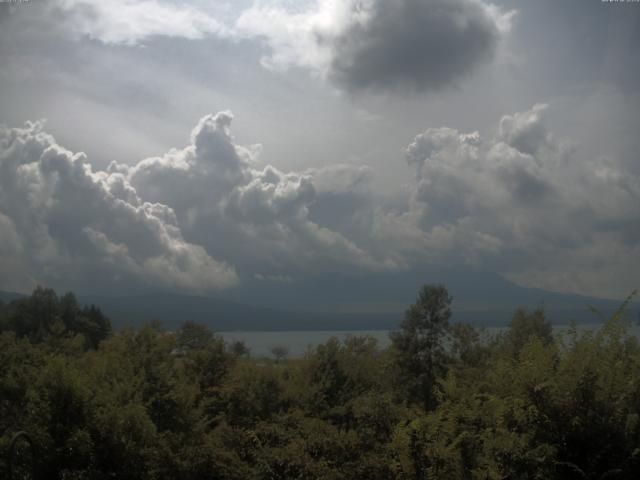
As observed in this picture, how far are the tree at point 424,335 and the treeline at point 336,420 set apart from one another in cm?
1276

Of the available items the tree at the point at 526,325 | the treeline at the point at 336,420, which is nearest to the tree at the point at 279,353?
the treeline at the point at 336,420

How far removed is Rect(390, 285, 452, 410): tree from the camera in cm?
3650

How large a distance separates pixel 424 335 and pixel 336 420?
18.0m

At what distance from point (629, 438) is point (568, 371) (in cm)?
123

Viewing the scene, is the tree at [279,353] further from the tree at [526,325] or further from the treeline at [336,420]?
the tree at [526,325]

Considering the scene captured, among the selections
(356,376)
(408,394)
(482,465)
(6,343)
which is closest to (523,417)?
(482,465)

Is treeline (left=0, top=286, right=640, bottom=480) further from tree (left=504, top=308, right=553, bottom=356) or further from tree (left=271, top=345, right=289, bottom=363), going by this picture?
tree (left=504, top=308, right=553, bottom=356)

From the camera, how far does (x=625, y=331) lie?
1041 centimetres

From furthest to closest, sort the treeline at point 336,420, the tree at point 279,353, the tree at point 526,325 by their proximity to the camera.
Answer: the tree at point 526,325
the tree at point 279,353
the treeline at point 336,420

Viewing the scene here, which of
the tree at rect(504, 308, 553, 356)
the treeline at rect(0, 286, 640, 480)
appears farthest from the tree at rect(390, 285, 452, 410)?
the treeline at rect(0, 286, 640, 480)

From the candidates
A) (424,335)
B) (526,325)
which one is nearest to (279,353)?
(424,335)

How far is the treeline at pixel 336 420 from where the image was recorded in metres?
9.28

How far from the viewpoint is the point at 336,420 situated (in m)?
20.2

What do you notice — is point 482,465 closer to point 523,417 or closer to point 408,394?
point 523,417
